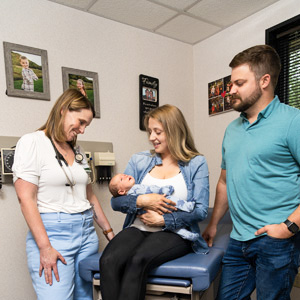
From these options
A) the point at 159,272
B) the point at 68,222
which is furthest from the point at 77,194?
the point at 159,272

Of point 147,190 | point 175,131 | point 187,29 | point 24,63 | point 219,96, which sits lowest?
point 147,190

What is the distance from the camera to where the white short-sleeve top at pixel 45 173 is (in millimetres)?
1458

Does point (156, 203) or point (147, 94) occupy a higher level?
point (147, 94)

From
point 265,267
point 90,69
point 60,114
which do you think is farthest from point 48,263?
point 90,69

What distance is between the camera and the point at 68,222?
60.2 inches

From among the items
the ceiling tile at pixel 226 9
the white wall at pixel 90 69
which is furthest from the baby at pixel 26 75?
the ceiling tile at pixel 226 9

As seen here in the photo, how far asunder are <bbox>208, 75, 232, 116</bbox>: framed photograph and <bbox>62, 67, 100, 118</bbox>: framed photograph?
1175 millimetres

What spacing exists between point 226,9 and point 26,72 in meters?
1.72

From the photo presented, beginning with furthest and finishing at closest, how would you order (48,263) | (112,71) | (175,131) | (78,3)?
(112,71), (78,3), (175,131), (48,263)

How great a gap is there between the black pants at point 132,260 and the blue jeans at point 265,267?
299 millimetres

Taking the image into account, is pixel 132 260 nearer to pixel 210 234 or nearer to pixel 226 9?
pixel 210 234

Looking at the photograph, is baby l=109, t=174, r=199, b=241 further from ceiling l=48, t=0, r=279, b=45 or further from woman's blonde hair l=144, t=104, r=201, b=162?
ceiling l=48, t=0, r=279, b=45

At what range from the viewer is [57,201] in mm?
1548

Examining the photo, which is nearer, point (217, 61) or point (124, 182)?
point (124, 182)
